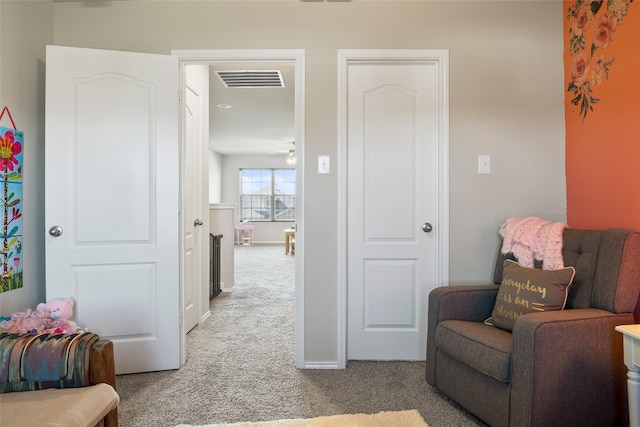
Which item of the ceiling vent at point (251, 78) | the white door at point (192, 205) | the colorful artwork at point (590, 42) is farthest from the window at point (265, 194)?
the colorful artwork at point (590, 42)

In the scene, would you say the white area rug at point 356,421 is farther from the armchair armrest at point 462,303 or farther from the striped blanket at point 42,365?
the striped blanket at point 42,365

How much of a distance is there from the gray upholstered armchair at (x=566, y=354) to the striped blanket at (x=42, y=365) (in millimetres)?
1539

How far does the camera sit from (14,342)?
1341 millimetres

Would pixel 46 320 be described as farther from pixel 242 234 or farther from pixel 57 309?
pixel 242 234

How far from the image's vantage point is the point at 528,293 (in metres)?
1.82

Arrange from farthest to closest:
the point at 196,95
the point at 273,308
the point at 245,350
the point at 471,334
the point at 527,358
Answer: the point at 273,308 < the point at 196,95 < the point at 245,350 < the point at 471,334 < the point at 527,358

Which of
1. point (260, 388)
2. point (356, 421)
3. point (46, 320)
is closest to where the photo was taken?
point (356, 421)

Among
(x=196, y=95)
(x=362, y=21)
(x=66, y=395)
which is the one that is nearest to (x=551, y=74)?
(x=362, y=21)

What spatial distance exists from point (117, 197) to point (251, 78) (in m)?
2.29

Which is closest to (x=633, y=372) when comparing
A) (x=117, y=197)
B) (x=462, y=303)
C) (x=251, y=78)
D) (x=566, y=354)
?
(x=566, y=354)

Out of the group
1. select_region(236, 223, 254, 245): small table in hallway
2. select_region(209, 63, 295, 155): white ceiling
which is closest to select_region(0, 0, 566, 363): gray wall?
select_region(209, 63, 295, 155): white ceiling

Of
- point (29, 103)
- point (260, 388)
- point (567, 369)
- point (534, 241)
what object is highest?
point (29, 103)

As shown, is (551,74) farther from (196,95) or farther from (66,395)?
(66,395)

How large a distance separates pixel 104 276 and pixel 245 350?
1.04 m
